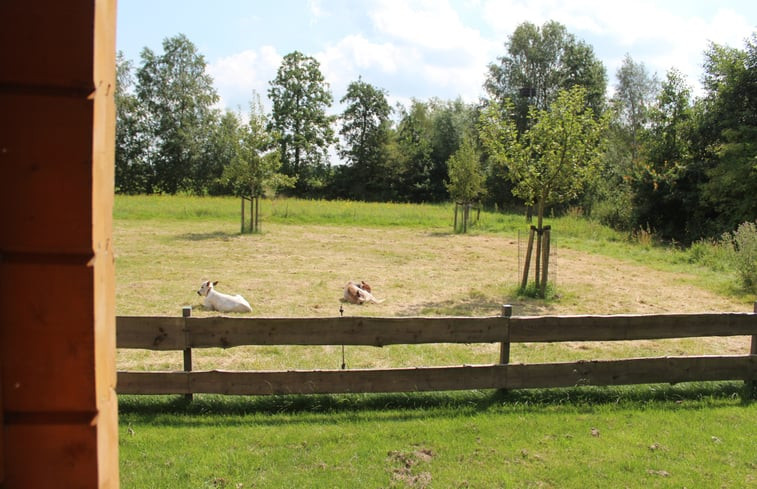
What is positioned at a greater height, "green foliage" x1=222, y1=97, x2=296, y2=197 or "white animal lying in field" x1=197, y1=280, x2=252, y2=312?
"green foliage" x1=222, y1=97, x2=296, y2=197

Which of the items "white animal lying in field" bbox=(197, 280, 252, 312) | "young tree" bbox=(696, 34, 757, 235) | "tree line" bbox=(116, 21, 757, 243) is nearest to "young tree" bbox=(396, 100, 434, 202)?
"tree line" bbox=(116, 21, 757, 243)

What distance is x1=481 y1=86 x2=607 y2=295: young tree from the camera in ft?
37.7

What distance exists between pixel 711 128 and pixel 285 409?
26.8 metres

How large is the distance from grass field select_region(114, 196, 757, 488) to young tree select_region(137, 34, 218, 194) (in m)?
41.3

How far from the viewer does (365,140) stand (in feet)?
192

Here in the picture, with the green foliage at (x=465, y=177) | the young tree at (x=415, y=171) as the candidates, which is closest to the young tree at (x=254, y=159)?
the green foliage at (x=465, y=177)

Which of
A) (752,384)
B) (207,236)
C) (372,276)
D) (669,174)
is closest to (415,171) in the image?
(669,174)

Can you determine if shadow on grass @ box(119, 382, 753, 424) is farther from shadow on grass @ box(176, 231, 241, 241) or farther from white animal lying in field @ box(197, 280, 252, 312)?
shadow on grass @ box(176, 231, 241, 241)

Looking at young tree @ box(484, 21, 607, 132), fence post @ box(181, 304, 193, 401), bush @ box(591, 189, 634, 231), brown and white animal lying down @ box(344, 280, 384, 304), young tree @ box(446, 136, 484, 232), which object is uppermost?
young tree @ box(484, 21, 607, 132)

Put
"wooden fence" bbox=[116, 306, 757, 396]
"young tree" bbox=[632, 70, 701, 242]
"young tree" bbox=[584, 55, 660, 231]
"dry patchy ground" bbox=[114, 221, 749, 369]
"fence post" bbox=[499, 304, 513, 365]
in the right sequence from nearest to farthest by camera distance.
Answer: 1. "wooden fence" bbox=[116, 306, 757, 396]
2. "fence post" bbox=[499, 304, 513, 365]
3. "dry patchy ground" bbox=[114, 221, 749, 369]
4. "young tree" bbox=[632, 70, 701, 242]
5. "young tree" bbox=[584, 55, 660, 231]

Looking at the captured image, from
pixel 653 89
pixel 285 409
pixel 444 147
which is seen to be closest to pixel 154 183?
pixel 444 147

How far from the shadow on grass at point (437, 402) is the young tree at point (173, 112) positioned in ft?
169

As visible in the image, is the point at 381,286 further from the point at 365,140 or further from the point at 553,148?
the point at 365,140

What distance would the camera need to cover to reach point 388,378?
18.9 ft
